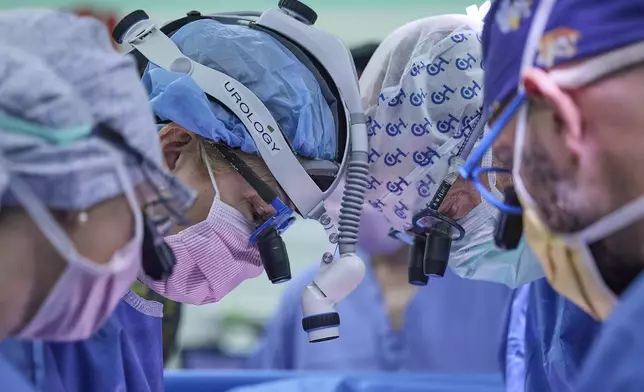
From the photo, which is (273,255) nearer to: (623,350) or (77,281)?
(77,281)

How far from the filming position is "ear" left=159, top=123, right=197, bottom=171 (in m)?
1.49

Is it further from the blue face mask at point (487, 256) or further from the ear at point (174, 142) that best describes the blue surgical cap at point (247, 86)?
the blue face mask at point (487, 256)

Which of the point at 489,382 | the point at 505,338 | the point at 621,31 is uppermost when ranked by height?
the point at 621,31

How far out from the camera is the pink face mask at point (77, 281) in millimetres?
974

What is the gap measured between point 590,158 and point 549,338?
0.77m

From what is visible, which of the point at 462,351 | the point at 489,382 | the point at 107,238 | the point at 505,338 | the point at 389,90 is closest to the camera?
the point at 107,238

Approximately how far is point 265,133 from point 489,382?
1.03 meters

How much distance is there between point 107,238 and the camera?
1042mm

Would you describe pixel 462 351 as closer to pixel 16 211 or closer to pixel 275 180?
pixel 275 180

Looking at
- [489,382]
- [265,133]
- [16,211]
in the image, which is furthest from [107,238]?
[489,382]

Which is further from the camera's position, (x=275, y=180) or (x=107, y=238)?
(x=275, y=180)

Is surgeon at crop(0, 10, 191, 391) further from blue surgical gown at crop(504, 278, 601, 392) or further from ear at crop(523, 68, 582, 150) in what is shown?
blue surgical gown at crop(504, 278, 601, 392)

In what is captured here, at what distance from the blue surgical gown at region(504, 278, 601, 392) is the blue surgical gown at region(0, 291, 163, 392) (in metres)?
0.73

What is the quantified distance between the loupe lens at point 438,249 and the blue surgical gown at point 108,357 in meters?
0.52
